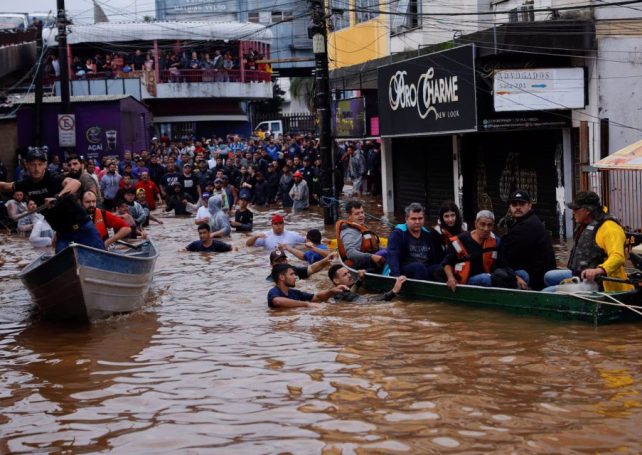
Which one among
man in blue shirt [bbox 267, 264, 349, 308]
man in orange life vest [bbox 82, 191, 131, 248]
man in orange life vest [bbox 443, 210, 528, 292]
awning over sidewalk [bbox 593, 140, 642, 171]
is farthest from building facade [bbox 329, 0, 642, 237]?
man in orange life vest [bbox 82, 191, 131, 248]

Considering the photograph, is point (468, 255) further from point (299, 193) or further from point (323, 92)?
point (299, 193)

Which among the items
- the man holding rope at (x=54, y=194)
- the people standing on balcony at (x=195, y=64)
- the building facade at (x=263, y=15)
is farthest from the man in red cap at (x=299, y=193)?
A: the building facade at (x=263, y=15)

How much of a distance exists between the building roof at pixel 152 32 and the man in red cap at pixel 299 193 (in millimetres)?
35073

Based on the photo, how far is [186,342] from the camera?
1277cm

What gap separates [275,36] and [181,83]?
1328cm

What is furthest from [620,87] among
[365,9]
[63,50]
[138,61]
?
[138,61]

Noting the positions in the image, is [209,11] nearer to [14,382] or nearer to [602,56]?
[602,56]

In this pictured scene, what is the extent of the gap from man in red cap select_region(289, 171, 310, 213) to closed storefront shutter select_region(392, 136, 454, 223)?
8.98 feet

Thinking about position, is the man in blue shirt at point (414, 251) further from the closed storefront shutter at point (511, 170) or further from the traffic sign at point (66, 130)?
the traffic sign at point (66, 130)

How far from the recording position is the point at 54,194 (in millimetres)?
13281

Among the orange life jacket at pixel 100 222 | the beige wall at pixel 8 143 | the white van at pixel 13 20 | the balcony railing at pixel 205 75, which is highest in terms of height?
the white van at pixel 13 20

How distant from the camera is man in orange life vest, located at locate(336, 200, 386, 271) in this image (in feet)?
51.6

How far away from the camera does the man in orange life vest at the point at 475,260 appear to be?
13328mm

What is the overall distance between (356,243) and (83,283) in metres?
4.23
